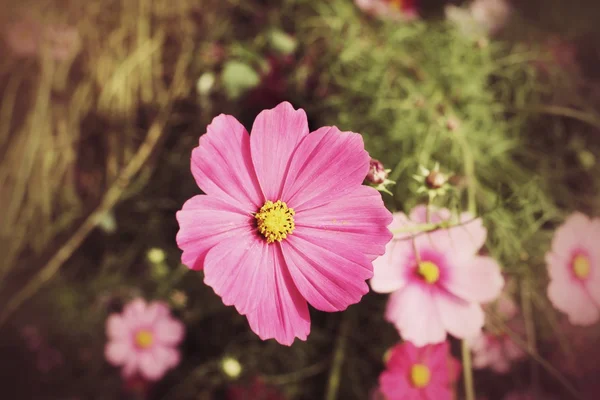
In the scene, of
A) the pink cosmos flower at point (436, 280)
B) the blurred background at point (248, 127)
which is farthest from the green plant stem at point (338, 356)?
the pink cosmos flower at point (436, 280)

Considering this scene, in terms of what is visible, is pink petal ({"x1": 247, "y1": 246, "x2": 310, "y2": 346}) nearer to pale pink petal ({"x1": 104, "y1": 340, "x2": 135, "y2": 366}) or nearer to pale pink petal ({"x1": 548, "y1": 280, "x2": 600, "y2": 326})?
pale pink petal ({"x1": 548, "y1": 280, "x2": 600, "y2": 326})

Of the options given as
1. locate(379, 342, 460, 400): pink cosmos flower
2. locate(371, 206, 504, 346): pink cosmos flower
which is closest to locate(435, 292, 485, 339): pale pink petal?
locate(371, 206, 504, 346): pink cosmos flower

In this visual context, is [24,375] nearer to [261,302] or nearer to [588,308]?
[261,302]

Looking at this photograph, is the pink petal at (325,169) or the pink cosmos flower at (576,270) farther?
the pink cosmos flower at (576,270)

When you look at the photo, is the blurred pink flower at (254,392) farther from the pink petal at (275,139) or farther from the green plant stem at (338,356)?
the pink petal at (275,139)

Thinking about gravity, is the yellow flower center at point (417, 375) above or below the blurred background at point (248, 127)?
below

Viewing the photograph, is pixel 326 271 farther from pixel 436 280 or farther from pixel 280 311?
pixel 436 280
